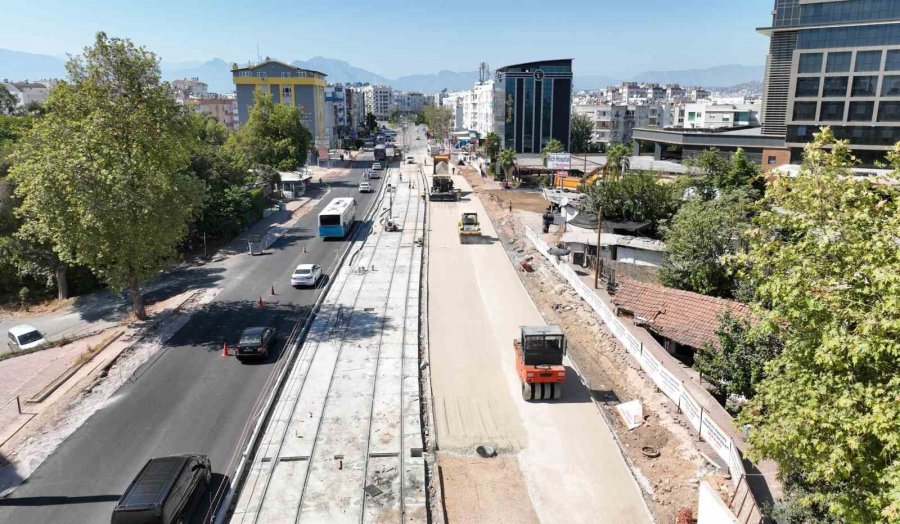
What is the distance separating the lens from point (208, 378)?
23.9 meters

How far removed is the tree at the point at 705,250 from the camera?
29719 millimetres

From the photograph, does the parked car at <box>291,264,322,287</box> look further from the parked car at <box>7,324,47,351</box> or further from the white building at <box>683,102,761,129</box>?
the white building at <box>683,102,761,129</box>

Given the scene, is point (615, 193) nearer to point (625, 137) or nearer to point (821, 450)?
point (821, 450)

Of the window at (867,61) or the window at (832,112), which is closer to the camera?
the window at (867,61)

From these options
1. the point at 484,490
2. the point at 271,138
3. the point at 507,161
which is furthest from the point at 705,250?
the point at 271,138

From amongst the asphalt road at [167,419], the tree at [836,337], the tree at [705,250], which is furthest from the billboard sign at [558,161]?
the tree at [836,337]

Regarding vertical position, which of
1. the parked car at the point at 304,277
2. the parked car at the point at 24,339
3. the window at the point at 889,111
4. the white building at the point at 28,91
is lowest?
the parked car at the point at 24,339

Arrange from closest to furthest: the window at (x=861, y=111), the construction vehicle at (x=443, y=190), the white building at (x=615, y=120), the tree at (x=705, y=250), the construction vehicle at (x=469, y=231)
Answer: the tree at (x=705, y=250) < the construction vehicle at (x=469, y=231) < the window at (x=861, y=111) < the construction vehicle at (x=443, y=190) < the white building at (x=615, y=120)

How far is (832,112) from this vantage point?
6156 centimetres

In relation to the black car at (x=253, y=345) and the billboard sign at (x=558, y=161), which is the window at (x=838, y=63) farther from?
the black car at (x=253, y=345)

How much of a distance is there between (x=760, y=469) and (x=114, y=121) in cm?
3031

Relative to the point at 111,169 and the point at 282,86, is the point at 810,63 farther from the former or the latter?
the point at 282,86

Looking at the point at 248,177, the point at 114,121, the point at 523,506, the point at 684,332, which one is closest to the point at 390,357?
the point at 523,506

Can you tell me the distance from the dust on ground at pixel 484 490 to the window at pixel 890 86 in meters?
60.1
